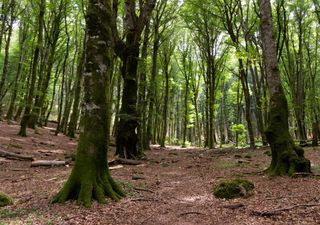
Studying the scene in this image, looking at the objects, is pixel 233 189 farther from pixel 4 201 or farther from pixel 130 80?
pixel 130 80

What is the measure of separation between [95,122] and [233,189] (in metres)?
3.42

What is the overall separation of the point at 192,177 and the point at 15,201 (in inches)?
197

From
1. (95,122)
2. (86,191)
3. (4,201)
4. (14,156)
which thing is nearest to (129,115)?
(14,156)

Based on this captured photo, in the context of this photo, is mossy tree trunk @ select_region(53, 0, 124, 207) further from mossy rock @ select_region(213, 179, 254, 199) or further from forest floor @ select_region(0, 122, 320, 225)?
mossy rock @ select_region(213, 179, 254, 199)

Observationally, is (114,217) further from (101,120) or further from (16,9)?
(16,9)

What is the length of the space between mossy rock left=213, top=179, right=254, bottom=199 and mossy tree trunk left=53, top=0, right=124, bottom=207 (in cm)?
223

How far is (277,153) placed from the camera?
761 centimetres

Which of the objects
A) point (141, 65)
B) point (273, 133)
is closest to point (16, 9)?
point (141, 65)

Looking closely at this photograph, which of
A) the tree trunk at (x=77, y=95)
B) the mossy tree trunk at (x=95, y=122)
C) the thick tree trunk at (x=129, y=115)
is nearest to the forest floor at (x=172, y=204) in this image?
the mossy tree trunk at (x=95, y=122)

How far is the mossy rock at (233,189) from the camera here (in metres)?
5.90

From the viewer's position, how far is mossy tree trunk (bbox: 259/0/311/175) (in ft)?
24.0

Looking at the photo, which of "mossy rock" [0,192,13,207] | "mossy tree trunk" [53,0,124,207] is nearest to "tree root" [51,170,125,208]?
"mossy tree trunk" [53,0,124,207]

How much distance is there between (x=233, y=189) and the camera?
6.00 metres

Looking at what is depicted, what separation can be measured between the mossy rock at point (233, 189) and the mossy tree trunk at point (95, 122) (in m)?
2.23
